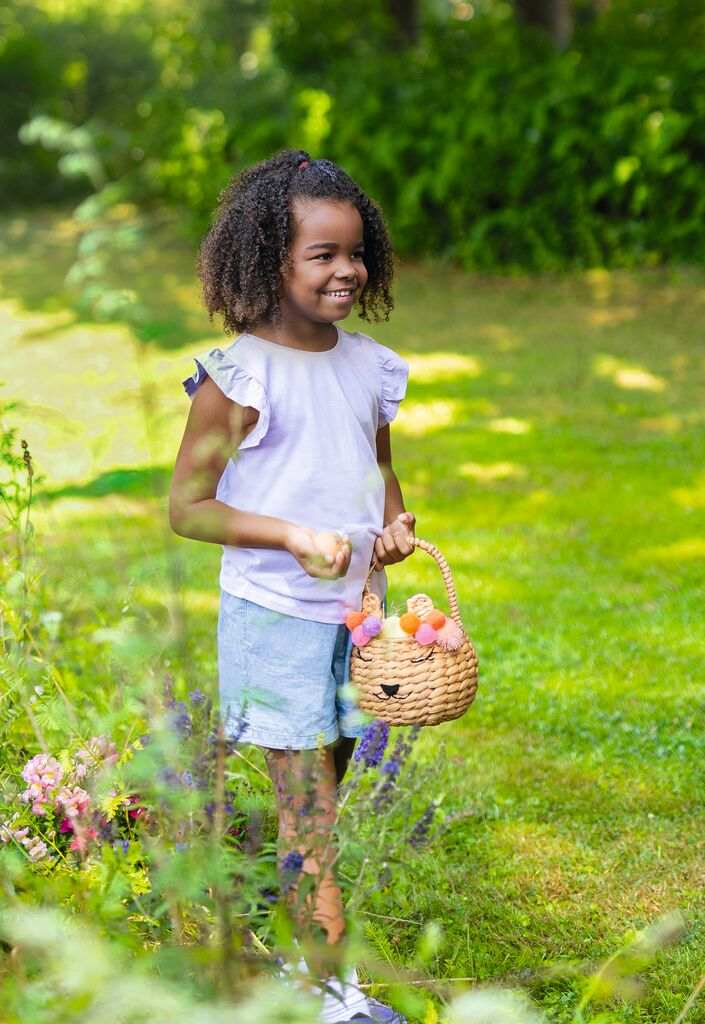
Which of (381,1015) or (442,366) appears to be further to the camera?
(442,366)

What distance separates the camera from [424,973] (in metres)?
2.68

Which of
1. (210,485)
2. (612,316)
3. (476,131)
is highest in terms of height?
(476,131)

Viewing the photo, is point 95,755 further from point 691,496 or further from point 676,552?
point 691,496

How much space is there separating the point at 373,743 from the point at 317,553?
33 cm

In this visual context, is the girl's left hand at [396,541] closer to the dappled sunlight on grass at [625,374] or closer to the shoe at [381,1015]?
the shoe at [381,1015]

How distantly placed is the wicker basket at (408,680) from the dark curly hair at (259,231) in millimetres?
576

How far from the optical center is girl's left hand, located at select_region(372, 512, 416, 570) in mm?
2482

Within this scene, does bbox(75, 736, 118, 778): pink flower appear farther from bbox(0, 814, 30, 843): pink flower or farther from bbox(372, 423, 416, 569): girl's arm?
bbox(372, 423, 416, 569): girl's arm

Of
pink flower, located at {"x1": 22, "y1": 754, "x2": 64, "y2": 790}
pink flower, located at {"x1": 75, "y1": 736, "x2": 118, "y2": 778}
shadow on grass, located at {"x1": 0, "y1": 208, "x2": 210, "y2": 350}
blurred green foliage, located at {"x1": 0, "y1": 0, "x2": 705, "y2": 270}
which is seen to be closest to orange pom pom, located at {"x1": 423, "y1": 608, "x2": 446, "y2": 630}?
pink flower, located at {"x1": 75, "y1": 736, "x2": 118, "y2": 778}

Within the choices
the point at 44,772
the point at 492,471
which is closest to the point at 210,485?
the point at 44,772

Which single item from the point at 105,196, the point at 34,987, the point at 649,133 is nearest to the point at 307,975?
the point at 34,987

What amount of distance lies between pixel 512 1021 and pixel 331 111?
35.0 feet

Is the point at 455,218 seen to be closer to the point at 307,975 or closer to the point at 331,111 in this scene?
the point at 331,111

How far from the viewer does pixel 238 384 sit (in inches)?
95.6
